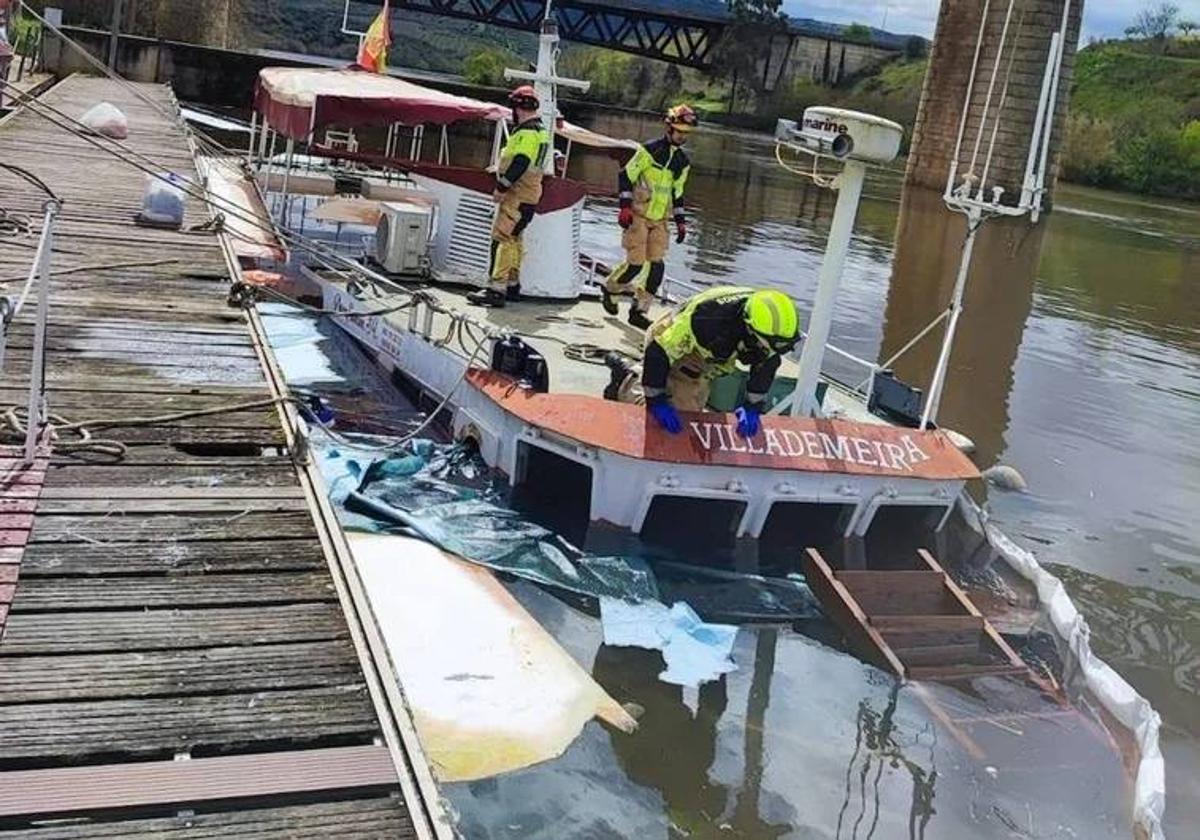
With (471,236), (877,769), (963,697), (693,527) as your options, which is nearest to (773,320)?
(693,527)

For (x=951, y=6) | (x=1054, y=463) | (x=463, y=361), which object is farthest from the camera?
(x=951, y=6)

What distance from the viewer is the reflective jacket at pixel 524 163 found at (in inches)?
407

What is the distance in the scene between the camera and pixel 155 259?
1001 centimetres

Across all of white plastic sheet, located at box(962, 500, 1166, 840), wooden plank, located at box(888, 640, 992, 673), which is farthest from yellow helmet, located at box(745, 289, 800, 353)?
white plastic sheet, located at box(962, 500, 1166, 840)

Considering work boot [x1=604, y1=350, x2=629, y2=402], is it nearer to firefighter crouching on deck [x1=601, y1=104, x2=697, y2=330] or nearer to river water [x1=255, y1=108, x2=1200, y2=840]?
river water [x1=255, y1=108, x2=1200, y2=840]

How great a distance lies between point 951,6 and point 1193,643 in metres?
49.4

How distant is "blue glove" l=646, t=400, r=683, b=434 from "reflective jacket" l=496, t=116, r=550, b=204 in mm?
3485

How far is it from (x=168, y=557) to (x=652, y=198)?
264 inches

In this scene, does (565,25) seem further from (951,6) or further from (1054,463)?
(1054,463)

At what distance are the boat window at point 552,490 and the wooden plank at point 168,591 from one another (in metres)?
3.68

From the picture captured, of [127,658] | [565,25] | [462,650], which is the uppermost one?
[565,25]

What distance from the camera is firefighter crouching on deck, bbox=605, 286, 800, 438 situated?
7289 mm

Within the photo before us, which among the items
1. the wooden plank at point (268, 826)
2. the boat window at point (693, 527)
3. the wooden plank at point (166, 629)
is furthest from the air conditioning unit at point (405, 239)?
the wooden plank at point (268, 826)

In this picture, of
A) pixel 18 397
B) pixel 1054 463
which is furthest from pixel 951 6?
pixel 18 397
